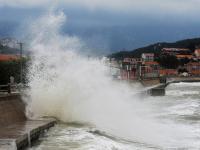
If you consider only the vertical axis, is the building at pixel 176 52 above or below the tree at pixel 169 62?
above

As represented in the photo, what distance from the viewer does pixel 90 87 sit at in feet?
74.8

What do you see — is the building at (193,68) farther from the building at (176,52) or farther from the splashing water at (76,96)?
the splashing water at (76,96)

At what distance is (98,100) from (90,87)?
716 millimetres

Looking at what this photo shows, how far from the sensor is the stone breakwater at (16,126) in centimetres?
1152

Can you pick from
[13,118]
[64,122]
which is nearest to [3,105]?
[13,118]

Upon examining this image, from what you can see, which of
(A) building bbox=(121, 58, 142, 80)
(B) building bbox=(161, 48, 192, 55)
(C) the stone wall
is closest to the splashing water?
(C) the stone wall

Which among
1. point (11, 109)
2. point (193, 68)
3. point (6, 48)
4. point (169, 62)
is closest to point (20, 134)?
point (11, 109)

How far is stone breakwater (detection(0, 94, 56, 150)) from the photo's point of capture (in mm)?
11519

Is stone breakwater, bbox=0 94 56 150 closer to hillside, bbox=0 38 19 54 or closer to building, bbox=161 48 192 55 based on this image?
hillside, bbox=0 38 19 54

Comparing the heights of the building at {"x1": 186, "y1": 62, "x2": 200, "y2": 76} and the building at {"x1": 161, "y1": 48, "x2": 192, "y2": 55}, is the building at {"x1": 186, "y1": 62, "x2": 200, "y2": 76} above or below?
below

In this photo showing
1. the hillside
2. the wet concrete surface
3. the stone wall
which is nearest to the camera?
the wet concrete surface

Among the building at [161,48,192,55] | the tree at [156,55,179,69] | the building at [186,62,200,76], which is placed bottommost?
the building at [186,62,200,76]

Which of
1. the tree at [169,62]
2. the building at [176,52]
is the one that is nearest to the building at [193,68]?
the tree at [169,62]

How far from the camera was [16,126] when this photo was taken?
15.0 m
